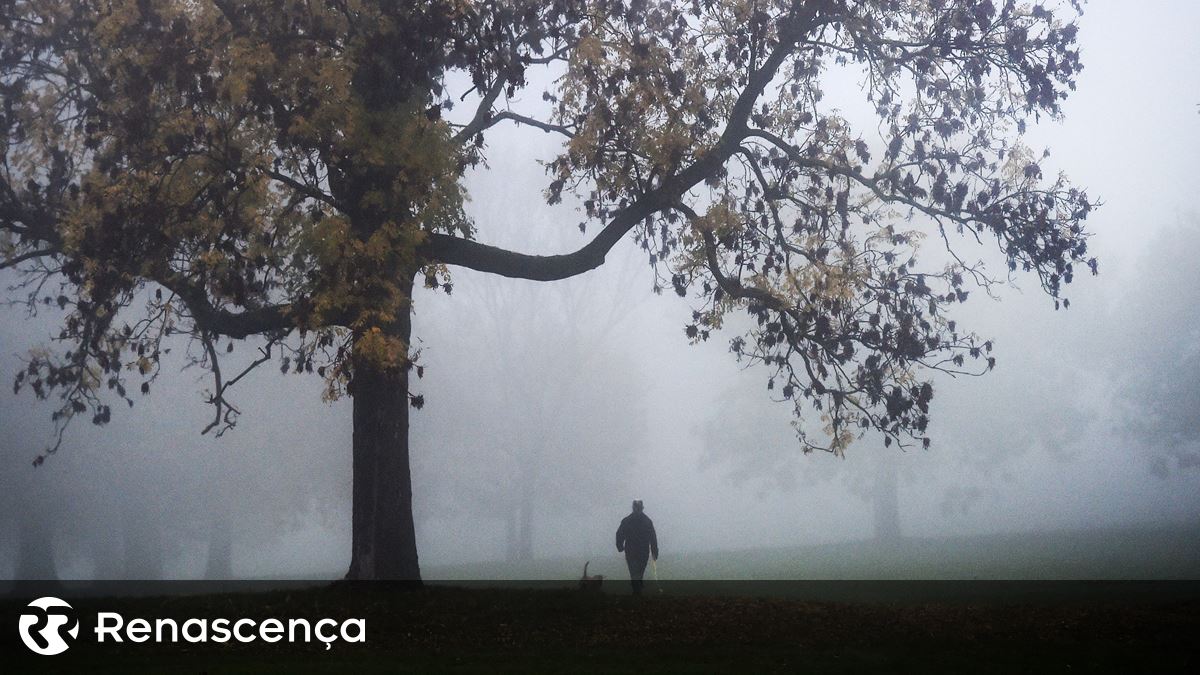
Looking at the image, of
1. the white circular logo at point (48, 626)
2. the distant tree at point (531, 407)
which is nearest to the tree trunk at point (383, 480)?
the white circular logo at point (48, 626)

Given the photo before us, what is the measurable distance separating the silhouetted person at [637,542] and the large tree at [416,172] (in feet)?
12.4

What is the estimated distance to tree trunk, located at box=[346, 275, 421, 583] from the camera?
50.1ft

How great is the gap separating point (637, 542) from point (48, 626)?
374 inches

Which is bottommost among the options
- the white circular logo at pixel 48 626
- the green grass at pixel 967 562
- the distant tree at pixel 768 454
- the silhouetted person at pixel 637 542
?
the green grass at pixel 967 562

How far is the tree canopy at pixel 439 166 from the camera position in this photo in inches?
555

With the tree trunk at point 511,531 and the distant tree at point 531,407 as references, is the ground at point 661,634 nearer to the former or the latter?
the distant tree at point 531,407

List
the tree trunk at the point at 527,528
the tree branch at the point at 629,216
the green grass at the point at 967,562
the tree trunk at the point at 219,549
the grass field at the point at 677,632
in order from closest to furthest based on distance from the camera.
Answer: the grass field at the point at 677,632 → the tree branch at the point at 629,216 → the green grass at the point at 967,562 → the tree trunk at the point at 219,549 → the tree trunk at the point at 527,528

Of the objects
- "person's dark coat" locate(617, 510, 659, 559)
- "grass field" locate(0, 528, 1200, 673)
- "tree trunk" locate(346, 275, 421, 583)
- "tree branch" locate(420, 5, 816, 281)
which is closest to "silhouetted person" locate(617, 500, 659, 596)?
"person's dark coat" locate(617, 510, 659, 559)

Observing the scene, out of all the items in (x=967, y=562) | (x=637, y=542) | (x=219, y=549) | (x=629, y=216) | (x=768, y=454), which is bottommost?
(x=967, y=562)

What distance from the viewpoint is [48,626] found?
520 inches

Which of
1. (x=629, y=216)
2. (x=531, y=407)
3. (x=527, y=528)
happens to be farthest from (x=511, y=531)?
(x=629, y=216)

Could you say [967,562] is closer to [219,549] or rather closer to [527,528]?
[527,528]

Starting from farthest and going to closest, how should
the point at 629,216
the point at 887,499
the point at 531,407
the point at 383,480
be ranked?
1. the point at 531,407
2. the point at 887,499
3. the point at 629,216
4. the point at 383,480

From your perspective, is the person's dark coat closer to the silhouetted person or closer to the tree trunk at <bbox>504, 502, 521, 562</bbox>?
the silhouetted person
